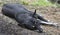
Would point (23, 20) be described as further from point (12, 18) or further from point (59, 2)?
point (59, 2)

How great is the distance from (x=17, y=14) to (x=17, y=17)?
0.37 feet

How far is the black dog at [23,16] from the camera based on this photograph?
6328 mm

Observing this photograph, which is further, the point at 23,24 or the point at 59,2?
the point at 59,2

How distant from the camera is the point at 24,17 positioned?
680 centimetres

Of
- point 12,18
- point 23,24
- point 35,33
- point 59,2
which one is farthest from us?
point 59,2

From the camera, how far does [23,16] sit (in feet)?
22.6

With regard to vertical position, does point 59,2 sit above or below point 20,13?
below

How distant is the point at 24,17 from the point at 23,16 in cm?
10

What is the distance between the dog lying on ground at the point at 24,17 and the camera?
633cm

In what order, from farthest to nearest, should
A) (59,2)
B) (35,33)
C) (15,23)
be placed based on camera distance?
1. (59,2)
2. (15,23)
3. (35,33)

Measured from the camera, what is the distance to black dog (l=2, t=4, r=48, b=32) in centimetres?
633

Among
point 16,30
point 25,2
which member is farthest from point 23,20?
point 25,2

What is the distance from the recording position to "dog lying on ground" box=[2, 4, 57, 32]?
6328mm

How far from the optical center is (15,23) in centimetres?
702
